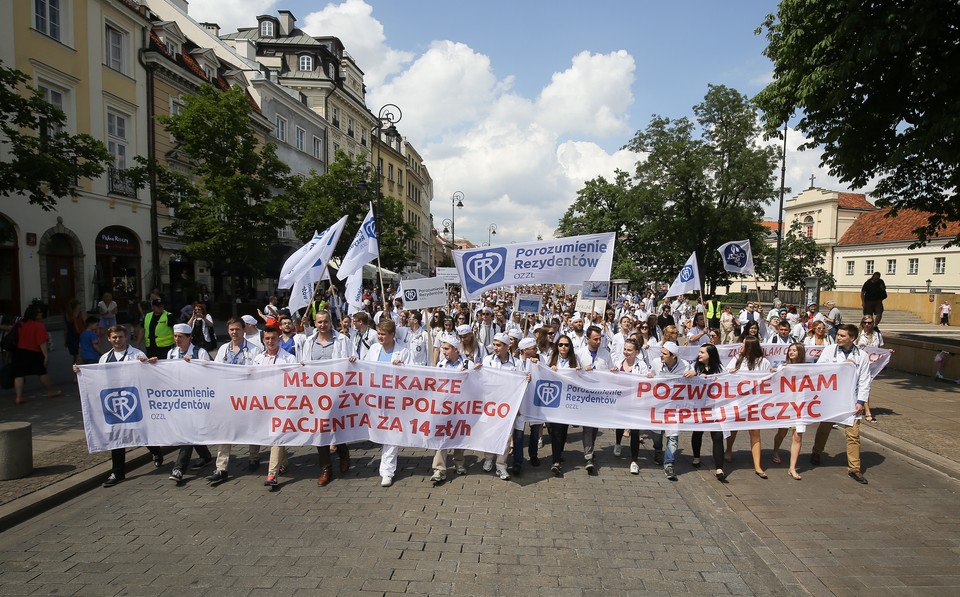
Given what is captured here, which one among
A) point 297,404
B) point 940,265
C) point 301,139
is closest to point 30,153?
point 297,404

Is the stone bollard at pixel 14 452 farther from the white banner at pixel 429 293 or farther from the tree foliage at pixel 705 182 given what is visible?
the tree foliage at pixel 705 182

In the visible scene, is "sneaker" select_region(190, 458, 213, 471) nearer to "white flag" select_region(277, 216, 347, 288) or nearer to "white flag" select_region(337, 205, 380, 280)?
"white flag" select_region(277, 216, 347, 288)

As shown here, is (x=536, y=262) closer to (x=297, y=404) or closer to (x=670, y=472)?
(x=670, y=472)

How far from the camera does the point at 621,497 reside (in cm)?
590

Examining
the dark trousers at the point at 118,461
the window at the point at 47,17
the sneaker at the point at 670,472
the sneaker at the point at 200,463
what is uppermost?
the window at the point at 47,17

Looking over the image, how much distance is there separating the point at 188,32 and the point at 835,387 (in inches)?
1502

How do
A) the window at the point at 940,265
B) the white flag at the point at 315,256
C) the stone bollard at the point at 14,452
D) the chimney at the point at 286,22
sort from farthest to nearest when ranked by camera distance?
the window at the point at 940,265 → the chimney at the point at 286,22 → the white flag at the point at 315,256 → the stone bollard at the point at 14,452

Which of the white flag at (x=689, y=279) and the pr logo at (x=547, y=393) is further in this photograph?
the white flag at (x=689, y=279)

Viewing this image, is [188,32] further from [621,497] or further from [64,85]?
[621,497]

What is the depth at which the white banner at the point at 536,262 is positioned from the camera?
864 centimetres

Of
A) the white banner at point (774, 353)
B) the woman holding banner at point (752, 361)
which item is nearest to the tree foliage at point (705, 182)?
the white banner at point (774, 353)

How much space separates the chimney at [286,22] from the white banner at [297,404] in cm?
4765

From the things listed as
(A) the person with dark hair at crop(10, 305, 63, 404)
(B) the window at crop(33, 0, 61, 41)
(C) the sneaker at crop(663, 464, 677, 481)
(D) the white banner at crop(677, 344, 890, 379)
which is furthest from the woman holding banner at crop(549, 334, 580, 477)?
(B) the window at crop(33, 0, 61, 41)

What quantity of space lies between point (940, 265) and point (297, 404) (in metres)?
60.9
